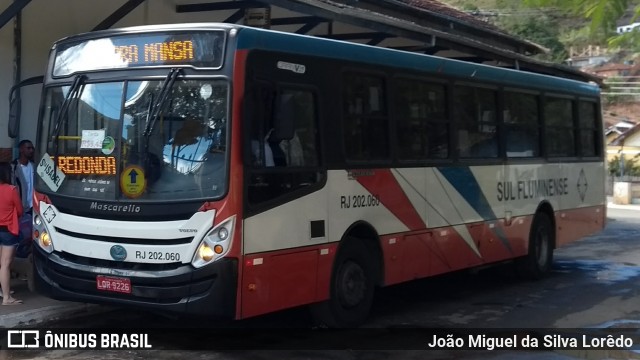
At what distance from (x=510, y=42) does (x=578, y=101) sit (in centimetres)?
717

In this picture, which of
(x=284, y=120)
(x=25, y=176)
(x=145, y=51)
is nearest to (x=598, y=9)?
(x=284, y=120)

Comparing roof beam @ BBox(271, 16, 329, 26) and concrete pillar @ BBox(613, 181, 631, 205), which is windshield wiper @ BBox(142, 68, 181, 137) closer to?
roof beam @ BBox(271, 16, 329, 26)

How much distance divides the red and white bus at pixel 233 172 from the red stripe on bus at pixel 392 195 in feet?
0.07

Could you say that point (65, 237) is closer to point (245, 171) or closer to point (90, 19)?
point (245, 171)

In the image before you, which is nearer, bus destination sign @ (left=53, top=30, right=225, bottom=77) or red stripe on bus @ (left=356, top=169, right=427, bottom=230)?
bus destination sign @ (left=53, top=30, right=225, bottom=77)

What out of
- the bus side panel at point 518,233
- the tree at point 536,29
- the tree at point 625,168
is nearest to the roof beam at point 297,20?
the bus side panel at point 518,233

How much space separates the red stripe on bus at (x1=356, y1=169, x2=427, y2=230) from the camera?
8.88 m

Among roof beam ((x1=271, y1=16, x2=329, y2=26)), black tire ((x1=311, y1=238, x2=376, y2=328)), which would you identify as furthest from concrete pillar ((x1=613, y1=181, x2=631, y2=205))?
black tire ((x1=311, y1=238, x2=376, y2=328))

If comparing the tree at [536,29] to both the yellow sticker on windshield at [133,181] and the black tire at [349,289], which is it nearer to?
the black tire at [349,289]

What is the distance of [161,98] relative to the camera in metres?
7.25

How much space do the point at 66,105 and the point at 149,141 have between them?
3.88 feet

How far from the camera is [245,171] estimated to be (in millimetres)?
7129

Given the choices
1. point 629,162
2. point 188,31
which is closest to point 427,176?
point 188,31

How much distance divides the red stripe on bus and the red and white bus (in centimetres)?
2
